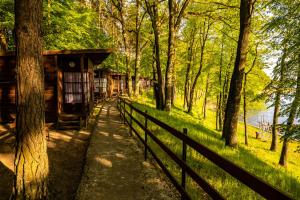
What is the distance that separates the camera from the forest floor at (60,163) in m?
5.53

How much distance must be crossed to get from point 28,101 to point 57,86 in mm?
9159

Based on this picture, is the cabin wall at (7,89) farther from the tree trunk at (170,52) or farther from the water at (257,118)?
the water at (257,118)

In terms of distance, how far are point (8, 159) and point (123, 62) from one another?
3242 cm

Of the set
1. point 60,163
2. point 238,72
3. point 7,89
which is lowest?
point 60,163

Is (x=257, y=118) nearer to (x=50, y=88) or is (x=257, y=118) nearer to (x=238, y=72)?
(x=238, y=72)

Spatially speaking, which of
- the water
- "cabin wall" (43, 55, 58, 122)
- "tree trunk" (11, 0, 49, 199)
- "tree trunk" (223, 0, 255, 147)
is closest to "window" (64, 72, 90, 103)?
"cabin wall" (43, 55, 58, 122)

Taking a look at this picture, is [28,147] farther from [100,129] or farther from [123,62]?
[123,62]

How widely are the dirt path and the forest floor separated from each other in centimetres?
50

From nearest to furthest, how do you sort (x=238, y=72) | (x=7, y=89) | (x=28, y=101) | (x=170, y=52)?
(x=28, y=101) → (x=238, y=72) → (x=7, y=89) → (x=170, y=52)

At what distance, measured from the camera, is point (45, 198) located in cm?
461

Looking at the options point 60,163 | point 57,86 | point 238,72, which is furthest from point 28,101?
point 57,86

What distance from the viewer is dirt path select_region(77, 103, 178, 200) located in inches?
184

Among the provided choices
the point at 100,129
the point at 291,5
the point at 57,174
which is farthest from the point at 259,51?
the point at 57,174

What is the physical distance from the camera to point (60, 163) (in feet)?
24.0
